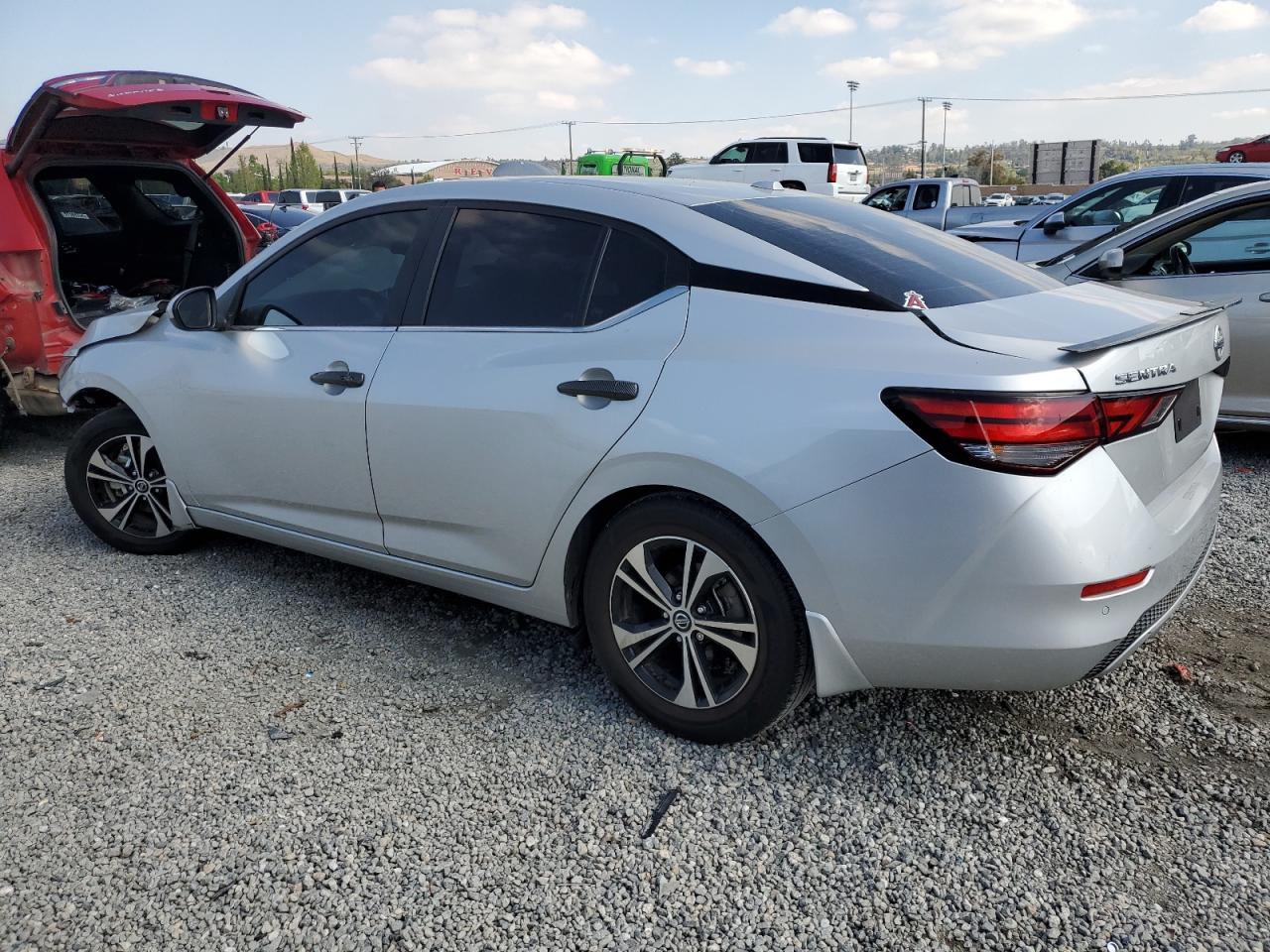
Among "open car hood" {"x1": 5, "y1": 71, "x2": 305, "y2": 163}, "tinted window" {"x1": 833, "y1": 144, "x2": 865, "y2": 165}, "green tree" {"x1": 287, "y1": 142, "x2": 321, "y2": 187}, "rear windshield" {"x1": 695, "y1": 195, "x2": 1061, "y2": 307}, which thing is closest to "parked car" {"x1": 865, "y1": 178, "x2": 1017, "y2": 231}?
"tinted window" {"x1": 833, "y1": 144, "x2": 865, "y2": 165}

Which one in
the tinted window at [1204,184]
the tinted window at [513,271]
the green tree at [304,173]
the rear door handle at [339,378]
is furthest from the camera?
the green tree at [304,173]

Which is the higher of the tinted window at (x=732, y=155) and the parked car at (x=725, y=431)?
the tinted window at (x=732, y=155)

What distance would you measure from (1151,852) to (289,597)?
314 cm

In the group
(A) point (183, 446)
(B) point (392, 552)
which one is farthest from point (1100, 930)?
(A) point (183, 446)

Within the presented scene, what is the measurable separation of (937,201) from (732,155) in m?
10.8

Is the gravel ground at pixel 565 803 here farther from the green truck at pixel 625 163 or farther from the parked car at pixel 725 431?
the green truck at pixel 625 163

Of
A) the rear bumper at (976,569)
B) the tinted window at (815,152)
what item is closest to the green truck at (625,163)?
the tinted window at (815,152)

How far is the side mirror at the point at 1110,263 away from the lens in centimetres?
534

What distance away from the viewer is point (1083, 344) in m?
2.40

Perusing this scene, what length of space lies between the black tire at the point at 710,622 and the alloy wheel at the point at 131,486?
2375 mm

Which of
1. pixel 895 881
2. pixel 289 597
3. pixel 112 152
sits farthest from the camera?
pixel 112 152

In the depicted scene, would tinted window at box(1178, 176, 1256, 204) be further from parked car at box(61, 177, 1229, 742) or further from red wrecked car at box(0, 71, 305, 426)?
red wrecked car at box(0, 71, 305, 426)

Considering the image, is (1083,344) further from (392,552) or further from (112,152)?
(112,152)

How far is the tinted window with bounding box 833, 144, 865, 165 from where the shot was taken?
92.6 ft
